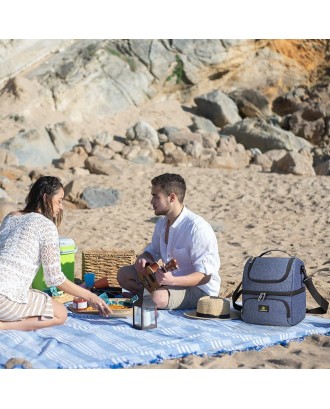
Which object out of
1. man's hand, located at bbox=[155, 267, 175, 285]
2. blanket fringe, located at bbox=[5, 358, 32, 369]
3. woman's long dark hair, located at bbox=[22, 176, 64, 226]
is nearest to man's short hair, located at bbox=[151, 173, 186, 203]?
man's hand, located at bbox=[155, 267, 175, 285]

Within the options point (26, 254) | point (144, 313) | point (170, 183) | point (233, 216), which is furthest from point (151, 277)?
point (233, 216)

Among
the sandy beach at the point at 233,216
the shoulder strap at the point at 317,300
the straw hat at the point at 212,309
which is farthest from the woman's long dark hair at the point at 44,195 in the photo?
the sandy beach at the point at 233,216

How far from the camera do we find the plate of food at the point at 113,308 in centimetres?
491

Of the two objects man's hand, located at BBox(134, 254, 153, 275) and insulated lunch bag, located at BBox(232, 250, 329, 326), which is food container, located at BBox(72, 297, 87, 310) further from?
insulated lunch bag, located at BBox(232, 250, 329, 326)

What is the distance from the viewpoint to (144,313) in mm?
4547

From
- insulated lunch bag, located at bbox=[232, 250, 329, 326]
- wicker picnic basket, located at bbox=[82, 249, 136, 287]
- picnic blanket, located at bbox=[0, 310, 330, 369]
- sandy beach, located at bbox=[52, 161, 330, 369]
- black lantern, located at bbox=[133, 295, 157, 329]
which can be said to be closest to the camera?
picnic blanket, located at bbox=[0, 310, 330, 369]

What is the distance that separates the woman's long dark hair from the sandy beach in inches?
90.4

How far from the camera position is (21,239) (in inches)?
169

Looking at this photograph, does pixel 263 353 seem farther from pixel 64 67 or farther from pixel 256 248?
pixel 64 67

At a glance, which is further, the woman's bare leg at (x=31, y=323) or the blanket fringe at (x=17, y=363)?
the woman's bare leg at (x=31, y=323)

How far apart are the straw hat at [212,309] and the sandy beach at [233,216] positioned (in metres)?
0.84

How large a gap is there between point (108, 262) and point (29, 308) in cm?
196

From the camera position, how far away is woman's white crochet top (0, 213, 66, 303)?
4293mm

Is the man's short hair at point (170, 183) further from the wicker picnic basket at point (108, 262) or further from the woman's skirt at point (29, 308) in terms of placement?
the wicker picnic basket at point (108, 262)
